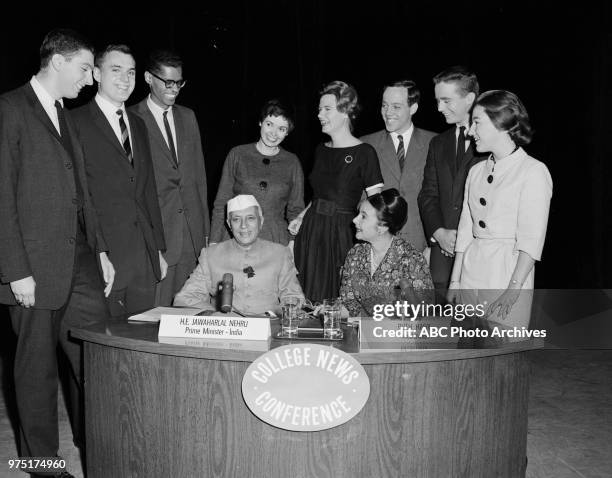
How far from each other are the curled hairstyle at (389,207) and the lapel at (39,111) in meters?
1.43

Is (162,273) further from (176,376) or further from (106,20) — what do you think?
(106,20)

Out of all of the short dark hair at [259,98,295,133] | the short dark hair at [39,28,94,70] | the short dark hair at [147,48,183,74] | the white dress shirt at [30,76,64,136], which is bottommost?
the white dress shirt at [30,76,64,136]

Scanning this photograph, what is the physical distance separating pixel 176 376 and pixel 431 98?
12.8 feet

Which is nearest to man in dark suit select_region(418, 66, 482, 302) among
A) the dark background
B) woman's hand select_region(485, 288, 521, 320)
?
woman's hand select_region(485, 288, 521, 320)

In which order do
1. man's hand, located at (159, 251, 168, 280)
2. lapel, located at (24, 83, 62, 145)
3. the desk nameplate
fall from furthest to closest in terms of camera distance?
man's hand, located at (159, 251, 168, 280)
lapel, located at (24, 83, 62, 145)
the desk nameplate

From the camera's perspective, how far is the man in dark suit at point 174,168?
11.7ft

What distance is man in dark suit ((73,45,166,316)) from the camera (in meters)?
3.07

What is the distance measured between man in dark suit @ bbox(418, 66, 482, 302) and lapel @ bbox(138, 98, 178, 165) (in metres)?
1.37

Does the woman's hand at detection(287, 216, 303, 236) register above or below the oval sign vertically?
above

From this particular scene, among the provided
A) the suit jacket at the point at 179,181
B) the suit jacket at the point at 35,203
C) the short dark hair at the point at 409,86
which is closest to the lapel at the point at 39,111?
the suit jacket at the point at 35,203

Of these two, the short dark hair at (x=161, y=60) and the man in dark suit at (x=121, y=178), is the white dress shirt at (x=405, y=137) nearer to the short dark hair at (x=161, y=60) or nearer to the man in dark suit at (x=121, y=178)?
the short dark hair at (x=161, y=60)

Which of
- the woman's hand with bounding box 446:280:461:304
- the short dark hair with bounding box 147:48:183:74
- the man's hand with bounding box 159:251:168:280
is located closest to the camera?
the woman's hand with bounding box 446:280:461:304

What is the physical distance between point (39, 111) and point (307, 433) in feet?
5.15

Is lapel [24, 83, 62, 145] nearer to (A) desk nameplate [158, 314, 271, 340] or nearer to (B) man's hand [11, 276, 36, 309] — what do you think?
(B) man's hand [11, 276, 36, 309]
